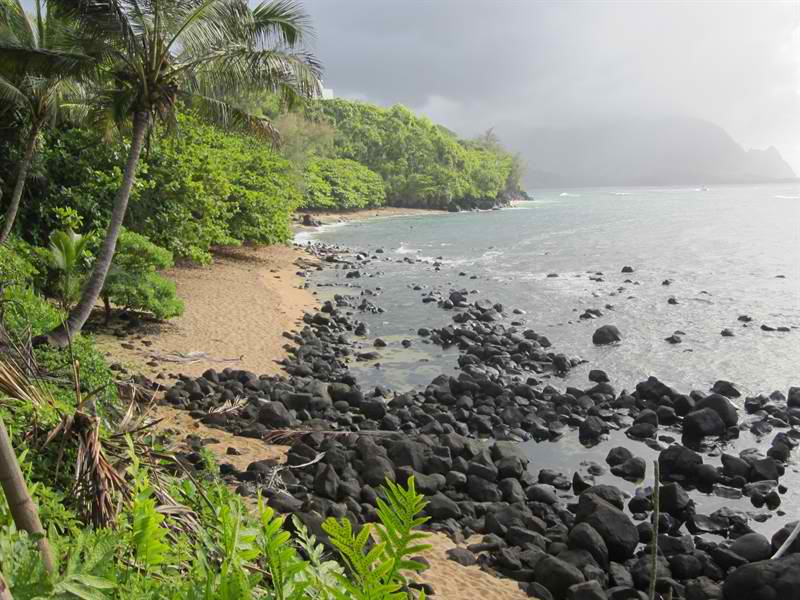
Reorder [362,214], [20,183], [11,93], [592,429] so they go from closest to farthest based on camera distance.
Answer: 1. [592,429]
2. [11,93]
3. [20,183]
4. [362,214]

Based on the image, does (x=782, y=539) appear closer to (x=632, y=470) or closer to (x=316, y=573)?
(x=632, y=470)

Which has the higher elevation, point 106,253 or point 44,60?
point 44,60

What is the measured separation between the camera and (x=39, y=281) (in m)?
11.8

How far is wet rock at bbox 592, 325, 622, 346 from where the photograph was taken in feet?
56.9

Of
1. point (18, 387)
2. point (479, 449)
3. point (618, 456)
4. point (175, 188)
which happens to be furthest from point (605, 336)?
point (18, 387)

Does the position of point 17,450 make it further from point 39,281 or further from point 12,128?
point 12,128

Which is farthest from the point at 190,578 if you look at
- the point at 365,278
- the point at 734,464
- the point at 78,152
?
the point at 365,278

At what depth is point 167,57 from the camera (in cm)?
1014

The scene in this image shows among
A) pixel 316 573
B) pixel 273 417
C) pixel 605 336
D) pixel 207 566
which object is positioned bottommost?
pixel 605 336

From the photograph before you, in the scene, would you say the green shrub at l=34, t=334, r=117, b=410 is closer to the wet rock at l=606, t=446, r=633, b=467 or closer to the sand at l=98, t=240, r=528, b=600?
the sand at l=98, t=240, r=528, b=600

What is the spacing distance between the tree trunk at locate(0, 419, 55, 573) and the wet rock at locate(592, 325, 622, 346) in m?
16.8

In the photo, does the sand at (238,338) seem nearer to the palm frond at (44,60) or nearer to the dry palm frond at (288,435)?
the dry palm frond at (288,435)

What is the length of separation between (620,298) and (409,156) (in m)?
64.3

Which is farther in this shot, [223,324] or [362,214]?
[362,214]
